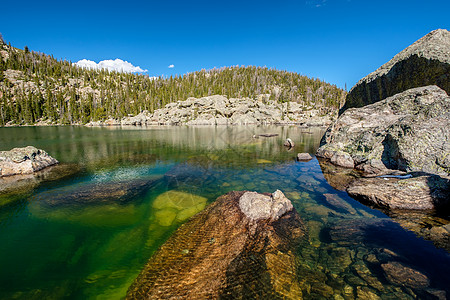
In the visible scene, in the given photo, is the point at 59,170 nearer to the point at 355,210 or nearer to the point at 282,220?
the point at 282,220

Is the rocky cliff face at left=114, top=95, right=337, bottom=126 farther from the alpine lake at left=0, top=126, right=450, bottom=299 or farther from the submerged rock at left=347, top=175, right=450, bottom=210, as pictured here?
the submerged rock at left=347, top=175, right=450, bottom=210

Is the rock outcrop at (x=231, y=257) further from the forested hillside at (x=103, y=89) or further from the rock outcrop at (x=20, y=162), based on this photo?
the forested hillside at (x=103, y=89)

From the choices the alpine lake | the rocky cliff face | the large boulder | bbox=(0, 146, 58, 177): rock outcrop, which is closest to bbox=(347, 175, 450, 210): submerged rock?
the alpine lake

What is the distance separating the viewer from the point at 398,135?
42.5 feet

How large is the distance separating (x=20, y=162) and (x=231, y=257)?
18506 mm

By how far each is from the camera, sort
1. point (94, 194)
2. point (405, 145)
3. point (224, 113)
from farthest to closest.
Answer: point (224, 113), point (405, 145), point (94, 194)

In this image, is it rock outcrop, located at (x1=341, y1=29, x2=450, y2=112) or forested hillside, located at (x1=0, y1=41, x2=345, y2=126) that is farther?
forested hillside, located at (x1=0, y1=41, x2=345, y2=126)

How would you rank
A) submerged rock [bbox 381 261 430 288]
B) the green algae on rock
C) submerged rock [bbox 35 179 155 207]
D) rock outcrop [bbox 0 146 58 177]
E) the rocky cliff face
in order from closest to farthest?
submerged rock [bbox 381 261 430 288] < the green algae on rock < submerged rock [bbox 35 179 155 207] < rock outcrop [bbox 0 146 58 177] < the rocky cliff face

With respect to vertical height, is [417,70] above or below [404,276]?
above

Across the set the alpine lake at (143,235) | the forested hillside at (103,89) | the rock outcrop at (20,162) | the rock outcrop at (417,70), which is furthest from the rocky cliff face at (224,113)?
the alpine lake at (143,235)

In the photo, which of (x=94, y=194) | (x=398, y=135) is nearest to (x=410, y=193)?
(x=398, y=135)

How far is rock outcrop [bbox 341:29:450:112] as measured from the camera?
57.1 ft

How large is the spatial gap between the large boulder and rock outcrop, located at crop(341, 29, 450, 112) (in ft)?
14.7

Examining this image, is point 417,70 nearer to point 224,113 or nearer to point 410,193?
point 410,193
